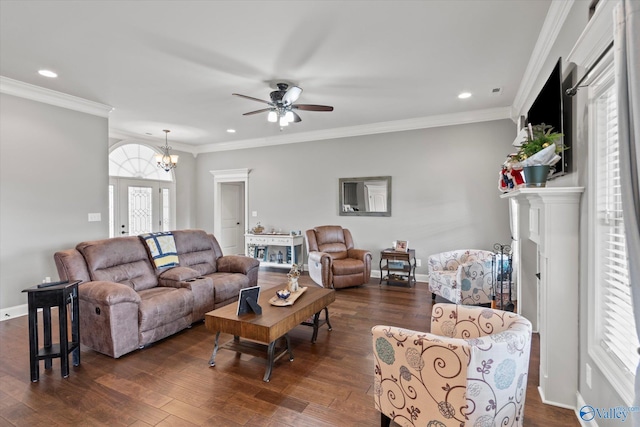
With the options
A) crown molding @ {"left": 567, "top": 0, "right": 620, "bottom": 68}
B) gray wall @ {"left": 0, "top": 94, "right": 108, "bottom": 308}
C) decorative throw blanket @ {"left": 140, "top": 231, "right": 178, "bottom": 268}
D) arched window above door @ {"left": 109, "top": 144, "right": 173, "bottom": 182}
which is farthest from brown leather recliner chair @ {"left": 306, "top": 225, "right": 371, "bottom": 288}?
arched window above door @ {"left": 109, "top": 144, "right": 173, "bottom": 182}

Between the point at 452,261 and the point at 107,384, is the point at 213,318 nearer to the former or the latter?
the point at 107,384

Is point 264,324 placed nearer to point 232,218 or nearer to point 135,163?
point 135,163

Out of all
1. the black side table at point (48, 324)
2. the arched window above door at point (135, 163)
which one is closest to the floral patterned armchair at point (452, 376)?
the black side table at point (48, 324)

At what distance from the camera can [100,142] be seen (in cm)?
482

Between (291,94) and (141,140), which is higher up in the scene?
(141,140)

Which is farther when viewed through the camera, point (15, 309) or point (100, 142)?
point (100, 142)

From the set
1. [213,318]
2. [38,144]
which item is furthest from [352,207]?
[38,144]

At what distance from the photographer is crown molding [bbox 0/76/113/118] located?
3861mm

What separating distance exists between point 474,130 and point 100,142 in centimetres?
601

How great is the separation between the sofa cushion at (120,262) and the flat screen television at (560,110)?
13.9 feet

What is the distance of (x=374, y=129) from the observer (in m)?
5.88

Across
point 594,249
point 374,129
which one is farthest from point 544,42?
point 374,129

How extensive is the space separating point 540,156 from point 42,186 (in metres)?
5.64

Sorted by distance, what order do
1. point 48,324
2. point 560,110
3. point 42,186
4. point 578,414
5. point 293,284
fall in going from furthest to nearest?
point 42,186 → point 293,284 → point 48,324 → point 560,110 → point 578,414
